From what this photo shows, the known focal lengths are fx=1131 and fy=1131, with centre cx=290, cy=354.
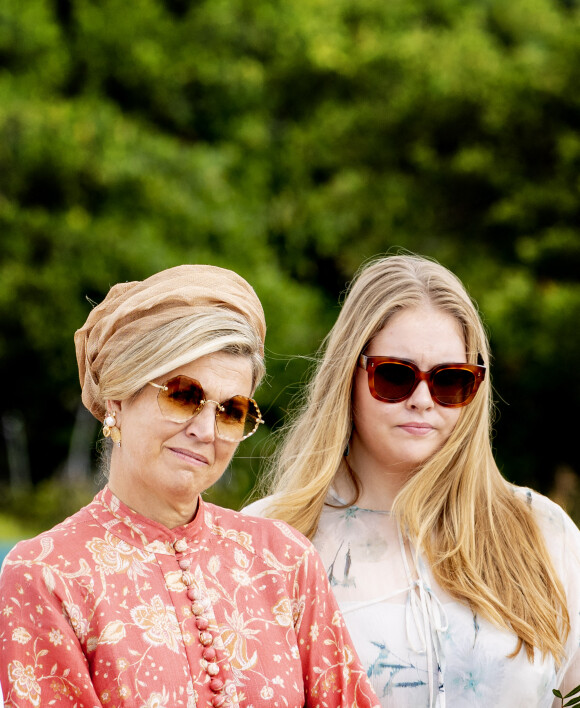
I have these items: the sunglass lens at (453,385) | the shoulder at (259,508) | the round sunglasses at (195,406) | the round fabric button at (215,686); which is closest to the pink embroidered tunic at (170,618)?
the round fabric button at (215,686)

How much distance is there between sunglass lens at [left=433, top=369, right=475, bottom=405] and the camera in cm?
309

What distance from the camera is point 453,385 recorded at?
3.10 meters

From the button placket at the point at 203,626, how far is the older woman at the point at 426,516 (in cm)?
91

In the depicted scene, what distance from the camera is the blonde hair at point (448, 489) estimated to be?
3150 mm

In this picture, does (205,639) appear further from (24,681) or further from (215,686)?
(24,681)

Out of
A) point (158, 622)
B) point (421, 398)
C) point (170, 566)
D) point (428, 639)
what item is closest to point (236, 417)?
point (170, 566)

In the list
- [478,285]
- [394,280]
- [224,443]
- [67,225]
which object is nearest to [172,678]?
[224,443]

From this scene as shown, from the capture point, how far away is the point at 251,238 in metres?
18.3

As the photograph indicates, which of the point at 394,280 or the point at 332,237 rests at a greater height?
the point at 394,280

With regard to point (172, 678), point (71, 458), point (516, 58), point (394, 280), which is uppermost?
point (394, 280)

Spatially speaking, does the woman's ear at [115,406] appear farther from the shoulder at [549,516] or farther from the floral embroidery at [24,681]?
the shoulder at [549,516]

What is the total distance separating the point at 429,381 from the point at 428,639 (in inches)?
27.3

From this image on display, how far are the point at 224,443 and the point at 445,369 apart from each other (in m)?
1.00

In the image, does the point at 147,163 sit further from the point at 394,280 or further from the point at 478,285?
the point at 394,280
